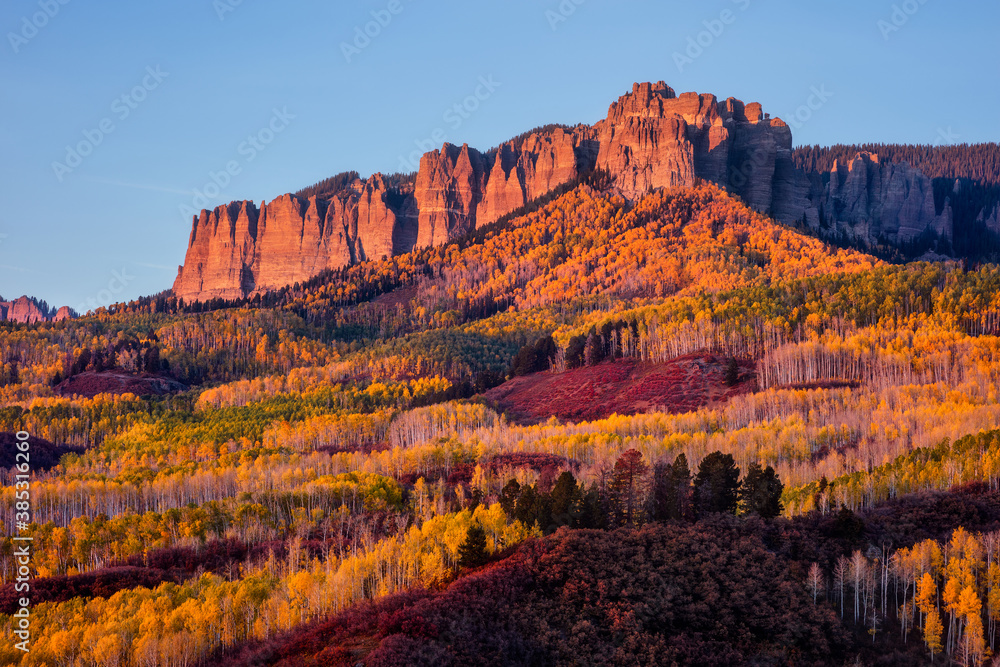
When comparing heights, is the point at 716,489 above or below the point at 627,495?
above

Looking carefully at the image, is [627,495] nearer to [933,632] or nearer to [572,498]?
[572,498]

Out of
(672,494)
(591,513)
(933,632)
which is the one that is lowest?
(933,632)

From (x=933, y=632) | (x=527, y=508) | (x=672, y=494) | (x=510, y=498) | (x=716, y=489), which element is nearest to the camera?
(x=933, y=632)

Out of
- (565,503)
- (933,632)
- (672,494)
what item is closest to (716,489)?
(672,494)

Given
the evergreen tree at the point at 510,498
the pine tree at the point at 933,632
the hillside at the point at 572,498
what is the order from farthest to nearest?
the evergreen tree at the point at 510,498 → the hillside at the point at 572,498 → the pine tree at the point at 933,632

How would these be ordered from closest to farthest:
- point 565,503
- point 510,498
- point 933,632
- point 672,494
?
point 933,632 → point 565,503 → point 672,494 → point 510,498

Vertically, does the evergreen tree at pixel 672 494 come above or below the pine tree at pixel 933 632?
above

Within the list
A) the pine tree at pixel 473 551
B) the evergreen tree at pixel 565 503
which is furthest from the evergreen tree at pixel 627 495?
the pine tree at pixel 473 551

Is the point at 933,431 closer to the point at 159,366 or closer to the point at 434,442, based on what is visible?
the point at 434,442

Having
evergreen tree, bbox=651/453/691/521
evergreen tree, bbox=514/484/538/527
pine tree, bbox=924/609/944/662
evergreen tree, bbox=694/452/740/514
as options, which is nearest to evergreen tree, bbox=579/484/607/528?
evergreen tree, bbox=514/484/538/527

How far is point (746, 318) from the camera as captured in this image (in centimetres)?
15162

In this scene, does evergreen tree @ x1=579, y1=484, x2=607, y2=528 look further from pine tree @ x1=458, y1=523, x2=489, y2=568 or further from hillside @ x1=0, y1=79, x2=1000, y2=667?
pine tree @ x1=458, y1=523, x2=489, y2=568

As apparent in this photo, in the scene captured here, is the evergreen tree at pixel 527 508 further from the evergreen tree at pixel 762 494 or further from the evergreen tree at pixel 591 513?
the evergreen tree at pixel 762 494

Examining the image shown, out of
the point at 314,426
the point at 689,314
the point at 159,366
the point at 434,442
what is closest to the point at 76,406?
the point at 159,366
